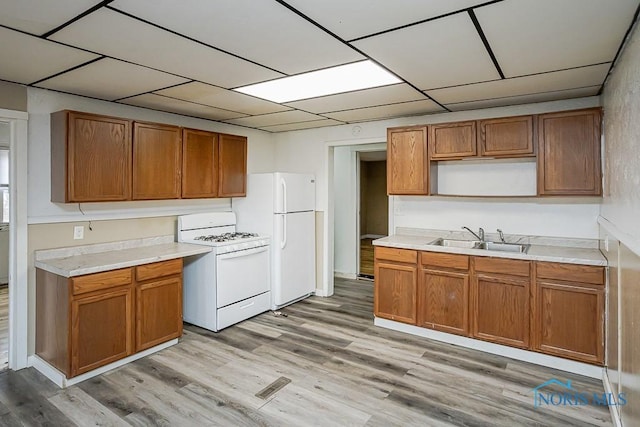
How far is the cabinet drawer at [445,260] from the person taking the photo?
3.50 meters

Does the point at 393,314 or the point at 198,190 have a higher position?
the point at 198,190

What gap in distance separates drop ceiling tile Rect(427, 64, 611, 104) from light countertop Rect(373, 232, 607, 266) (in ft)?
4.50

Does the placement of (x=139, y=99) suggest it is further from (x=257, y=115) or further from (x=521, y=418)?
(x=521, y=418)

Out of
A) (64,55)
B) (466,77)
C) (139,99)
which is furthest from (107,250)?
(466,77)

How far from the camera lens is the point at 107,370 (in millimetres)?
3049

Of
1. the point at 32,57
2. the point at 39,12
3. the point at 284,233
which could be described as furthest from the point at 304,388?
the point at 32,57

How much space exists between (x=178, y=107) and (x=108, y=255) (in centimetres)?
158

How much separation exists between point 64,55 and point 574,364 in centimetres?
429

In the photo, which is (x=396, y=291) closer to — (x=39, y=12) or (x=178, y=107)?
(x=178, y=107)

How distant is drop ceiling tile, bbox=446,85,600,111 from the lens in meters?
3.20

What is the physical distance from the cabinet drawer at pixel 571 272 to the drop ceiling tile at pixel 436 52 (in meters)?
1.58

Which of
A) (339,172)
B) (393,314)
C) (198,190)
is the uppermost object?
(339,172)

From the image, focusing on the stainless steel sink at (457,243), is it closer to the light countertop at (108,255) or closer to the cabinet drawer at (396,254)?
the cabinet drawer at (396,254)

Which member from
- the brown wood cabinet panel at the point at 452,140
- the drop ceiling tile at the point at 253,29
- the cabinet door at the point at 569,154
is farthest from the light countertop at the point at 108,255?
the cabinet door at the point at 569,154
